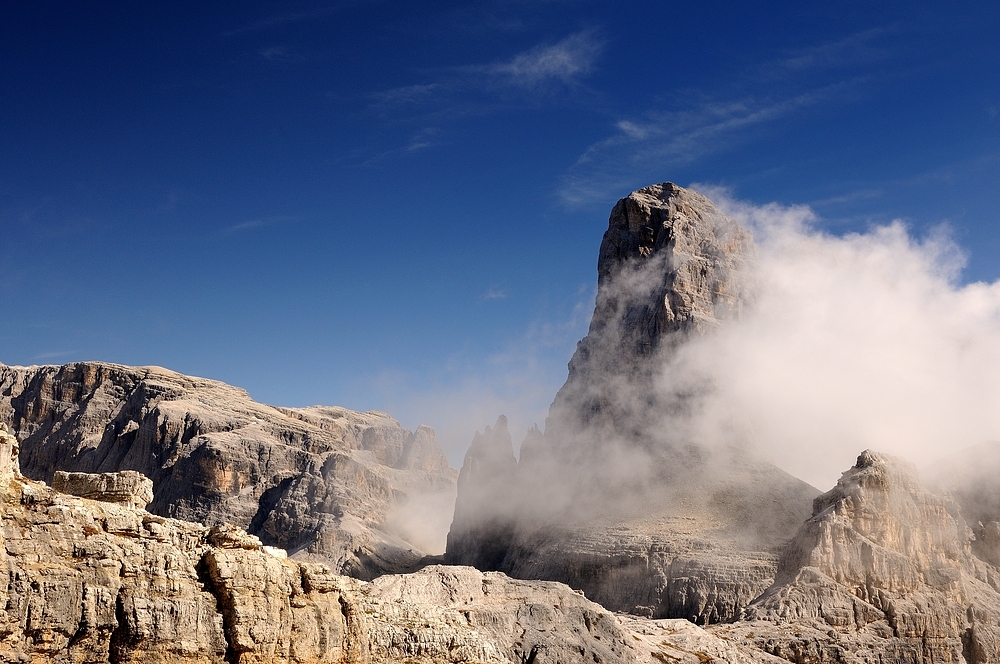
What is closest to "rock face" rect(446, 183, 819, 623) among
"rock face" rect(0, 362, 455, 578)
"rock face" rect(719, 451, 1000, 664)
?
"rock face" rect(0, 362, 455, 578)

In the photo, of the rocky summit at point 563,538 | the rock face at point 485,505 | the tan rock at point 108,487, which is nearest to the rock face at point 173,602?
the rocky summit at point 563,538

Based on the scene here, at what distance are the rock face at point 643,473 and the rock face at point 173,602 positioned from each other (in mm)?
69514

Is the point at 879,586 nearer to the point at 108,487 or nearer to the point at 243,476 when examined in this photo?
the point at 108,487

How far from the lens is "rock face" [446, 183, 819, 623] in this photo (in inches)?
4855

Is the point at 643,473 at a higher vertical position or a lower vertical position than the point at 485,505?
higher

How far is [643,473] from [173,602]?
4399 inches

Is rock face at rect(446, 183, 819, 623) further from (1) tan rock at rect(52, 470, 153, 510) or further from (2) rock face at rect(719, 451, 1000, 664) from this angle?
(1) tan rock at rect(52, 470, 153, 510)

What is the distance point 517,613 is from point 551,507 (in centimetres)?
8876

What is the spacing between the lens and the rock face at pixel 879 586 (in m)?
87.7

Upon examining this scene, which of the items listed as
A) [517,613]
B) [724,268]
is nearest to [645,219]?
[724,268]

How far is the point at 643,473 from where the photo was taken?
148 metres

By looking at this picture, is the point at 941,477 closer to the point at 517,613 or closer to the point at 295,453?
the point at 517,613

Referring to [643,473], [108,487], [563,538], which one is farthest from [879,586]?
[108,487]

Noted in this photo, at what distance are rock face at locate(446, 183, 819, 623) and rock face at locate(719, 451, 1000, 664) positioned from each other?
17.3 meters
